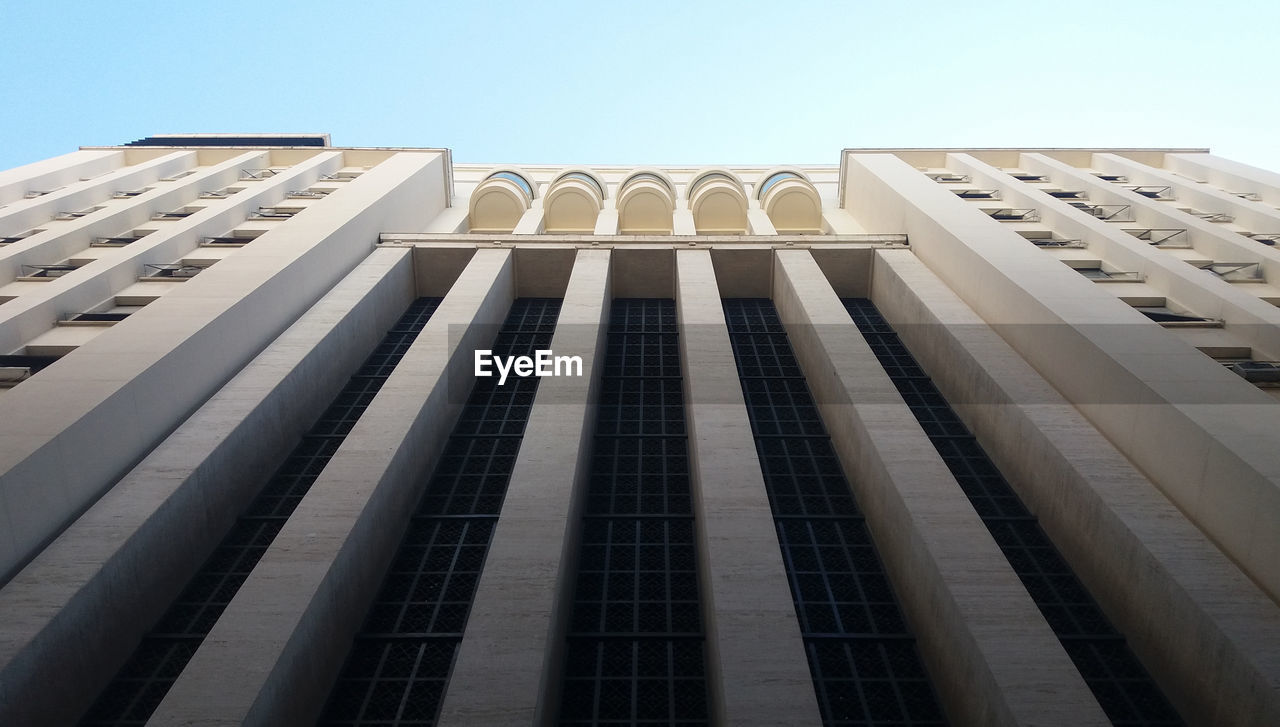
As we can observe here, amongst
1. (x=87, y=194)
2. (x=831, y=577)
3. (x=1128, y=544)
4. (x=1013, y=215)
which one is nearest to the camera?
(x=1128, y=544)

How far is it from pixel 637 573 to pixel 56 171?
1240 inches

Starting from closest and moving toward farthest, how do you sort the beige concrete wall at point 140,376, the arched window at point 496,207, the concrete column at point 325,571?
1. the concrete column at point 325,571
2. the beige concrete wall at point 140,376
3. the arched window at point 496,207

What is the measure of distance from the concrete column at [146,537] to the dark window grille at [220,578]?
0.19 m

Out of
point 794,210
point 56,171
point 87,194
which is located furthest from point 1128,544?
point 56,171

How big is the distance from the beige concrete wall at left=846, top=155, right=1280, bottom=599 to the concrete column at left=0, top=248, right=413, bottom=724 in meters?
15.5

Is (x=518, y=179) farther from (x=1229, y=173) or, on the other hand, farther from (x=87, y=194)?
(x=1229, y=173)

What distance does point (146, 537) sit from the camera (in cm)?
1145

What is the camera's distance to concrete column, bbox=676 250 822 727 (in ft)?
30.1

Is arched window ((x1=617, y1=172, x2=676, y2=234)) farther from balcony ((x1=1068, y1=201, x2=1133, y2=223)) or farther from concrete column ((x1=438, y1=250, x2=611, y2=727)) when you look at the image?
concrete column ((x1=438, y1=250, x2=611, y2=727))

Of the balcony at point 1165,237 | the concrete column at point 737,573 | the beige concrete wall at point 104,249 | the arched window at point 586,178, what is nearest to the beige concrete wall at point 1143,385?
the concrete column at point 737,573

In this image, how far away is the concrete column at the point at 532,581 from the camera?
9.09 metres

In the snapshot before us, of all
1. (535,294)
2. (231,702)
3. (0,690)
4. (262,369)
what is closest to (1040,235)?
(535,294)

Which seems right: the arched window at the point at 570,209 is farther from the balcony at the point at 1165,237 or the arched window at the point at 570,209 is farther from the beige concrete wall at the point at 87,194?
the balcony at the point at 1165,237

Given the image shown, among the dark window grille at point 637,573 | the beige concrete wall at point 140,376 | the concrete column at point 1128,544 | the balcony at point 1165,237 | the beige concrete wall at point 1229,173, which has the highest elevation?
the beige concrete wall at point 1229,173
